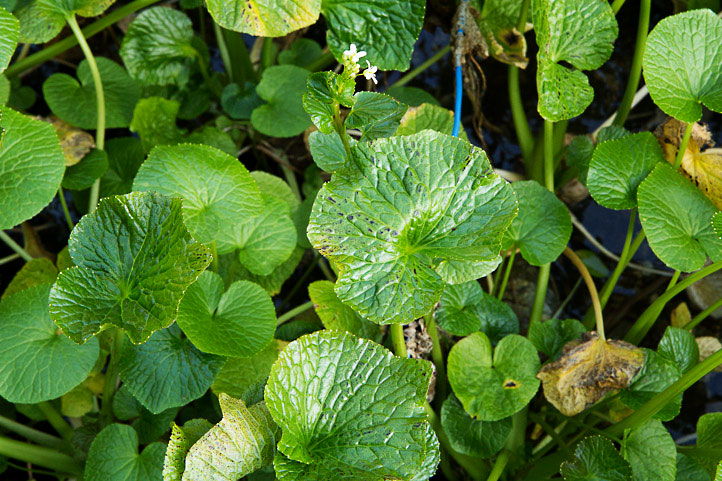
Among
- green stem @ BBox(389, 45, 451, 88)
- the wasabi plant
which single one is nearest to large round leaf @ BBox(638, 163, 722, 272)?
the wasabi plant

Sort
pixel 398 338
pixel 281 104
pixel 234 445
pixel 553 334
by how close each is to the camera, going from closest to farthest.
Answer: pixel 234 445
pixel 398 338
pixel 553 334
pixel 281 104

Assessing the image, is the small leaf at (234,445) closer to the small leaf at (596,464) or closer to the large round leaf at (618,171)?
the small leaf at (596,464)

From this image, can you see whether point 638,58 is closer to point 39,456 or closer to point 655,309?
point 655,309

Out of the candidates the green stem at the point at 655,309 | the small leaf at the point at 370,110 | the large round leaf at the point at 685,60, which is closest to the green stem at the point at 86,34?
the small leaf at the point at 370,110

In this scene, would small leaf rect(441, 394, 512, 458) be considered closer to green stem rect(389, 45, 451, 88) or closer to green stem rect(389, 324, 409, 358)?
green stem rect(389, 324, 409, 358)

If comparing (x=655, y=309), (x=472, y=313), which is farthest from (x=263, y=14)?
(x=655, y=309)

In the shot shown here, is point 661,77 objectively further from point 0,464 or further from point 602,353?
point 0,464

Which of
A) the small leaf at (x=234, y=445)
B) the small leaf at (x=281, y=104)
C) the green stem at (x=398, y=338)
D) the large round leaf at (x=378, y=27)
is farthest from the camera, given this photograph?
the small leaf at (x=281, y=104)
